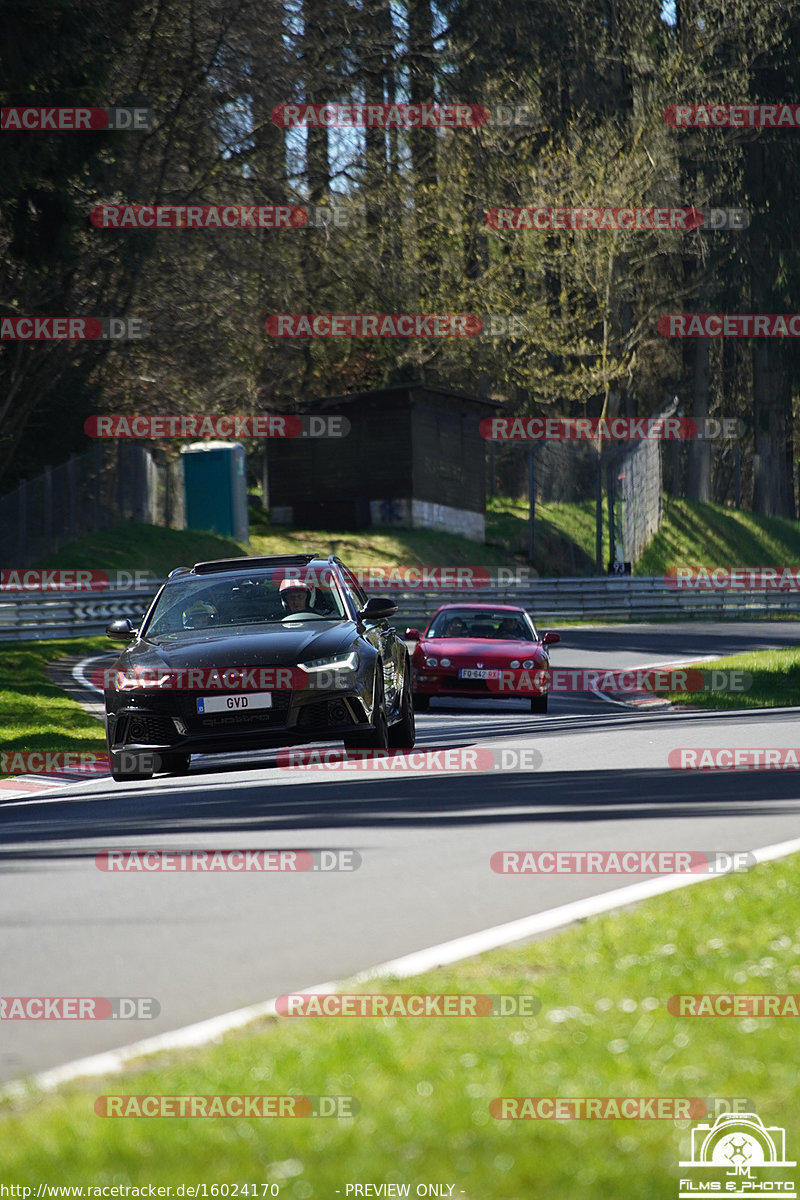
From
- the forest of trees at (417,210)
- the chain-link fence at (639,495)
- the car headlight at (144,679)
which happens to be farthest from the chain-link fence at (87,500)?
the car headlight at (144,679)

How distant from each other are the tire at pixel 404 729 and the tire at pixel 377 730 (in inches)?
40.8

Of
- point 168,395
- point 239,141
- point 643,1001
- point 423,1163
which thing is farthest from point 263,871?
point 168,395

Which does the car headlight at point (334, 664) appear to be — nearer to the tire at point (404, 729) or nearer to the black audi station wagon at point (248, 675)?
the black audi station wagon at point (248, 675)

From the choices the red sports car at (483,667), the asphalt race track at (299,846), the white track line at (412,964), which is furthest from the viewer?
the red sports car at (483,667)

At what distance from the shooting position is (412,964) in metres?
6.17

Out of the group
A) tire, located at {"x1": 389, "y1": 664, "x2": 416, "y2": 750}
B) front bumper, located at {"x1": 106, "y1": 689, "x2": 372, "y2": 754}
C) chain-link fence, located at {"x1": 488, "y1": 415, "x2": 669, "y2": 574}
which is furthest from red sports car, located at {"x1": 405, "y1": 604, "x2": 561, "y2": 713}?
chain-link fence, located at {"x1": 488, "y1": 415, "x2": 669, "y2": 574}

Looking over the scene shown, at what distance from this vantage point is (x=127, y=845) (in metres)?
9.48

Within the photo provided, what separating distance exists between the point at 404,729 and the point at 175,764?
6.92 feet

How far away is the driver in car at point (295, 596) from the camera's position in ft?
47.4

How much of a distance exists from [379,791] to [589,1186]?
817 cm

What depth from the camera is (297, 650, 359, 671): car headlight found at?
13.2 metres

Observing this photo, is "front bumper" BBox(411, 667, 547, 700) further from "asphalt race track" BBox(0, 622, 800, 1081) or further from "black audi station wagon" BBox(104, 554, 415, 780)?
"black audi station wagon" BBox(104, 554, 415, 780)

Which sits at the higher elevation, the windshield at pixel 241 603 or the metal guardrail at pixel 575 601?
the windshield at pixel 241 603

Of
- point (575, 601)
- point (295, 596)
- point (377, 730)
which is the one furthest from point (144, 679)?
point (575, 601)
